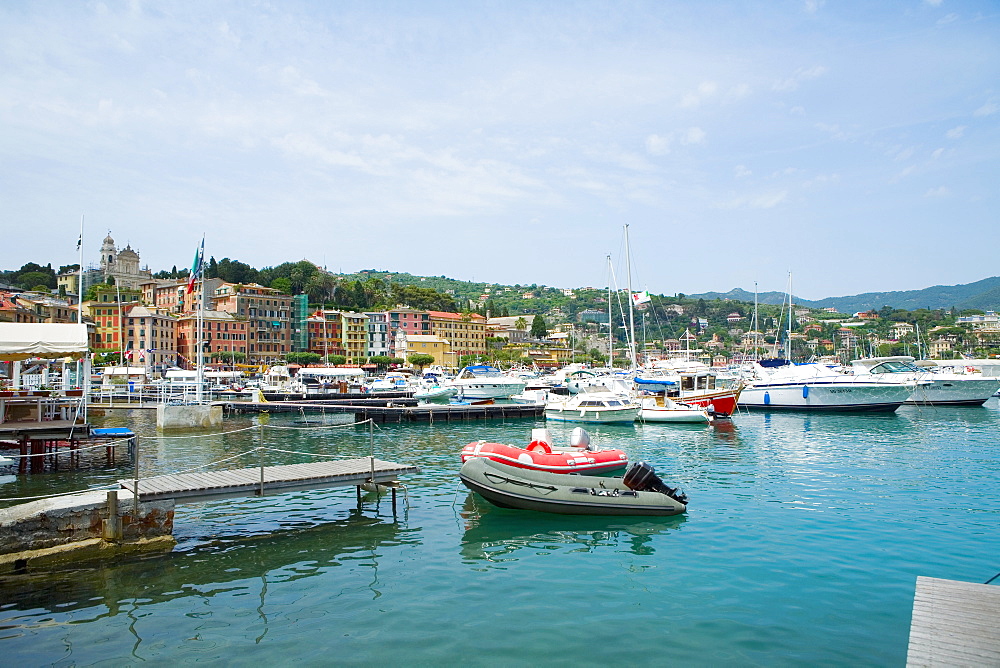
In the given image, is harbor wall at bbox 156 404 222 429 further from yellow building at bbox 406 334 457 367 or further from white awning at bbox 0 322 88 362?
yellow building at bbox 406 334 457 367

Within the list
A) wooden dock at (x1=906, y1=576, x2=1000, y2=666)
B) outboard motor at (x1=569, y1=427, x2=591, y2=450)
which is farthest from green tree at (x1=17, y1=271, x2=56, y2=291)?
wooden dock at (x1=906, y1=576, x2=1000, y2=666)

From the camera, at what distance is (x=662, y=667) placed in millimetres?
8367

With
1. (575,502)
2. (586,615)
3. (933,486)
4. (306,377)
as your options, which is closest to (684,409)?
(933,486)

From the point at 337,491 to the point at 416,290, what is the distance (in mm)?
140512

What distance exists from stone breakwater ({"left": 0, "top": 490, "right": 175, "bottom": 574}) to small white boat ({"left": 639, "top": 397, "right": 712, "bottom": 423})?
1194 inches

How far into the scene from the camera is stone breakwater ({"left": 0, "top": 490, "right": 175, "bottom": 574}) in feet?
37.2

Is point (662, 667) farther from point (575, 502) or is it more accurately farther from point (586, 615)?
point (575, 502)

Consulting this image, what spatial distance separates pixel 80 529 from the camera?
11.9 m

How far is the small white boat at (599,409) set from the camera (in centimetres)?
3791

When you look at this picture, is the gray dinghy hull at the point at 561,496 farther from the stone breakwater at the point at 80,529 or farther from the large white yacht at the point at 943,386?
the large white yacht at the point at 943,386

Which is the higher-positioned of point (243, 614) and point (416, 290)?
point (416, 290)

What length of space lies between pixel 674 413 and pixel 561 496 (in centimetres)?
2463

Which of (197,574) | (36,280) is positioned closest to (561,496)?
(197,574)

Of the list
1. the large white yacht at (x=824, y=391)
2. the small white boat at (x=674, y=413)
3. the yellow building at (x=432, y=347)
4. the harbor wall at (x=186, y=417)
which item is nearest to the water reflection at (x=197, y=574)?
the harbor wall at (x=186, y=417)
